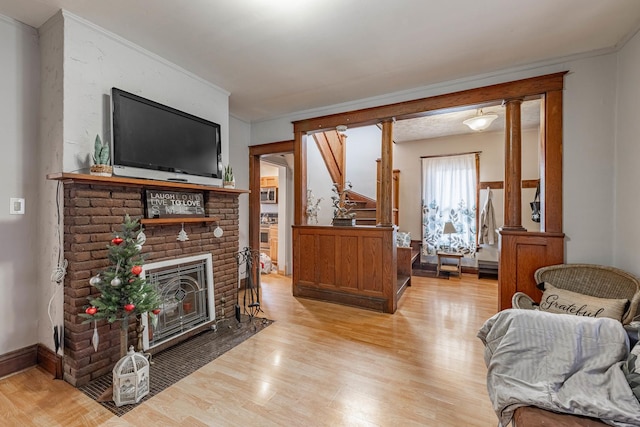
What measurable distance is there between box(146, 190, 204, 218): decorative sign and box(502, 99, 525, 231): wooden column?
10.5 feet

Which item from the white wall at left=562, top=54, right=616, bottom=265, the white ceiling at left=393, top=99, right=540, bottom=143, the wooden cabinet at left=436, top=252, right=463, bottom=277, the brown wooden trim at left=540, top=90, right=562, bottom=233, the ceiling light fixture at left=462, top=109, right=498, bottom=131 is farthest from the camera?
the wooden cabinet at left=436, top=252, right=463, bottom=277

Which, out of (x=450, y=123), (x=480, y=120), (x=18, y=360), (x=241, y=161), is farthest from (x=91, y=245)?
(x=450, y=123)

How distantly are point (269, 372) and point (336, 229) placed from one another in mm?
1992

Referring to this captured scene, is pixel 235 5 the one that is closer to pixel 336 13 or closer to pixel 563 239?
pixel 336 13

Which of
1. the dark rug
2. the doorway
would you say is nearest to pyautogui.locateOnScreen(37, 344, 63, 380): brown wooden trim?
the dark rug

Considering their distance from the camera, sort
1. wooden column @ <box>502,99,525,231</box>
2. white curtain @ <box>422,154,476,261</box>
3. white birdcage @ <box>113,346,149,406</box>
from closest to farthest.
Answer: white birdcage @ <box>113,346,149,406</box>
wooden column @ <box>502,99,525,231</box>
white curtain @ <box>422,154,476,261</box>

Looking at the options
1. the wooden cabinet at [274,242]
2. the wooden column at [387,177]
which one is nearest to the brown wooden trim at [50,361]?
the wooden column at [387,177]

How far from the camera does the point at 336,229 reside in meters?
3.75

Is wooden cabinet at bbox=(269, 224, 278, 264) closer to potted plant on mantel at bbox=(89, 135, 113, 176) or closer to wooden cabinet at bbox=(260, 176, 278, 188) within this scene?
wooden cabinet at bbox=(260, 176, 278, 188)

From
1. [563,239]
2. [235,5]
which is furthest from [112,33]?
[563,239]

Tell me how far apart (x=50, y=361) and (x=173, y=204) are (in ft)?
4.77

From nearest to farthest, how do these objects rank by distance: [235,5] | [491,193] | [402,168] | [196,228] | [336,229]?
[235,5], [196,228], [336,229], [491,193], [402,168]

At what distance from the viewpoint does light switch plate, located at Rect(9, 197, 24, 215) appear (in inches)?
82.2

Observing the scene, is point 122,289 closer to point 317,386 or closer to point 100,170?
point 100,170
